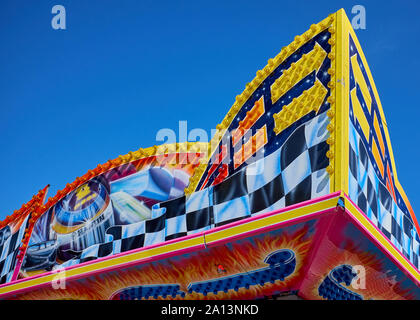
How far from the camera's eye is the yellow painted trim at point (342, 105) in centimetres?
539

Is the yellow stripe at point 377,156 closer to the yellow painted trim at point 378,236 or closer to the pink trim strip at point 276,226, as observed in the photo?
the yellow painted trim at point 378,236

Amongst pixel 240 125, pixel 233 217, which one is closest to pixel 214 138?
pixel 240 125

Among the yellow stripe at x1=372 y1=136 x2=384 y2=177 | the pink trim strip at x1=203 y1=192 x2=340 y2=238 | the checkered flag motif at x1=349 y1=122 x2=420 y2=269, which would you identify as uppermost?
the yellow stripe at x1=372 y1=136 x2=384 y2=177

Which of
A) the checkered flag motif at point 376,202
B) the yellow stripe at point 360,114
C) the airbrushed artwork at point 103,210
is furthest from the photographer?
the airbrushed artwork at point 103,210

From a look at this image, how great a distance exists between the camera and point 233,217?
6355 mm

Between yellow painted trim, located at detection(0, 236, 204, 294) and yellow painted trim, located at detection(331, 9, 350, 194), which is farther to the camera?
yellow painted trim, located at detection(0, 236, 204, 294)

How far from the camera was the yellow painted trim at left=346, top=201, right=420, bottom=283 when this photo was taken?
17.5 ft

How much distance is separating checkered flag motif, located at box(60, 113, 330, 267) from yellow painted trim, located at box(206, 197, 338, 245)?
175 mm

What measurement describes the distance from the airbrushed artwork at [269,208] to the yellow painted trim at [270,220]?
0.05 feet

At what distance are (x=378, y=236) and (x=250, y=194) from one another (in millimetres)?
1596

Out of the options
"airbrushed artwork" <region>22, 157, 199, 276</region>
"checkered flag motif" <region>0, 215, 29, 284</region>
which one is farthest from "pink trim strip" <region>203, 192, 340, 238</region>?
"checkered flag motif" <region>0, 215, 29, 284</region>

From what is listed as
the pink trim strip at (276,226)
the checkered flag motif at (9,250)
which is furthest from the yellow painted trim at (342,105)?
the checkered flag motif at (9,250)

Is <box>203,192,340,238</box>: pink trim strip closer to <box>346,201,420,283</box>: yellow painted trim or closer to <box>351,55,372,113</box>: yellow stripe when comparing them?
<box>346,201,420,283</box>: yellow painted trim
